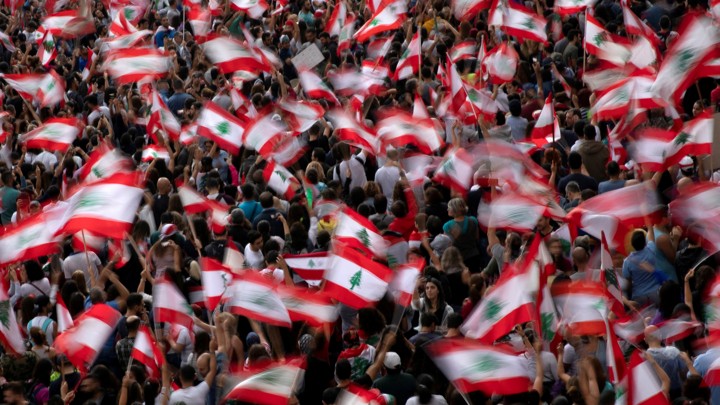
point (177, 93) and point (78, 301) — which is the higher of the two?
point (78, 301)

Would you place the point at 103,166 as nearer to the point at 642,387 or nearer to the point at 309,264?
the point at 309,264

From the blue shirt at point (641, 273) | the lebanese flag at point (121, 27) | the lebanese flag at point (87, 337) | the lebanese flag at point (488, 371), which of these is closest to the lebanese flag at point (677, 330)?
the blue shirt at point (641, 273)

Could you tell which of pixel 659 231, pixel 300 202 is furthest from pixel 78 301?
pixel 659 231

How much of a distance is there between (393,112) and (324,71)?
4.68 metres

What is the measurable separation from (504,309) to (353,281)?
1.66 meters

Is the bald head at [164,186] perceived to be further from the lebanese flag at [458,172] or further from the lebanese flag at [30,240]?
the lebanese flag at [458,172]

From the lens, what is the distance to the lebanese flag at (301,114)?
1755 cm

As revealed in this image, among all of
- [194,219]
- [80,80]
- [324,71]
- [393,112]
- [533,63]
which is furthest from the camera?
[80,80]

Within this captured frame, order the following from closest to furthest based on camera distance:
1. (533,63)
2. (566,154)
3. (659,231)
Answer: (659,231)
(566,154)
(533,63)

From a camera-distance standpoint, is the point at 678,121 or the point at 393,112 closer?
Answer: the point at 678,121

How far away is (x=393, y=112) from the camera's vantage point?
17500mm

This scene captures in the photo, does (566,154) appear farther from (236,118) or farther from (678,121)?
(236,118)

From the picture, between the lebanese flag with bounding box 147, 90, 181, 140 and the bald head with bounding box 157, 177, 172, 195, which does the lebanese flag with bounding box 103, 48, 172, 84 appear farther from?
the bald head with bounding box 157, 177, 172, 195

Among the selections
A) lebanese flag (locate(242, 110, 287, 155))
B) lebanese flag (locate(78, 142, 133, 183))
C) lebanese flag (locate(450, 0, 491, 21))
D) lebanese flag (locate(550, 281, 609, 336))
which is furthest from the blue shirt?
lebanese flag (locate(450, 0, 491, 21))
